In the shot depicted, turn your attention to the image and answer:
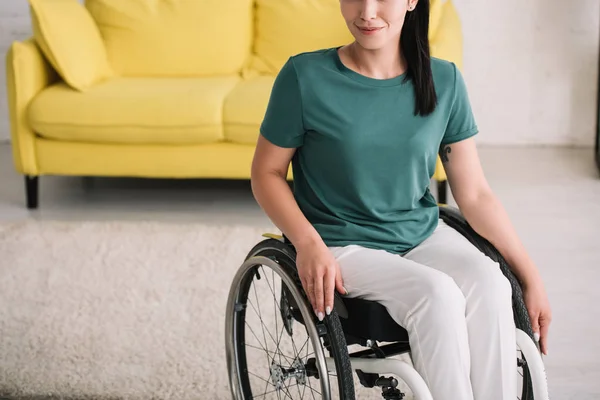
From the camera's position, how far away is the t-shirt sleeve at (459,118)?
156cm

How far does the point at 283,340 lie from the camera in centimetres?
228

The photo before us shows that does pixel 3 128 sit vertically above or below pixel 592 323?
below

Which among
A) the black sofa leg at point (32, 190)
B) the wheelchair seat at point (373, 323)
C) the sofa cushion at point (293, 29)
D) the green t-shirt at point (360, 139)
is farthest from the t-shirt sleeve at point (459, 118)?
the black sofa leg at point (32, 190)

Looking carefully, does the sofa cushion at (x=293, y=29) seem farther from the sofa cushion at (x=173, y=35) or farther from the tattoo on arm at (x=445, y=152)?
the tattoo on arm at (x=445, y=152)

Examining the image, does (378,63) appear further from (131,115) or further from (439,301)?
(131,115)

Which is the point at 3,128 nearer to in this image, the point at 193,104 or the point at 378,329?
the point at 193,104

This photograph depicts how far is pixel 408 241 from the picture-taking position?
154 cm

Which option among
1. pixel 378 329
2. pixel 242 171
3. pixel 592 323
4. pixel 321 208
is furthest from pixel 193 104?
pixel 378 329

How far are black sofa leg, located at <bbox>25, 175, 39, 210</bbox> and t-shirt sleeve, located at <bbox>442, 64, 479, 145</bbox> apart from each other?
2290 millimetres

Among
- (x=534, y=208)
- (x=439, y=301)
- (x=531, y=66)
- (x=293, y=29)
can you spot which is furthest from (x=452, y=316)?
(x=531, y=66)

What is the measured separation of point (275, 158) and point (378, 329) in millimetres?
356

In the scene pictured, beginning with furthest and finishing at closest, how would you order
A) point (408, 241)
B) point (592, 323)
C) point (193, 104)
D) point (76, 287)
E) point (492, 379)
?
1. point (193, 104)
2. point (76, 287)
3. point (592, 323)
4. point (408, 241)
5. point (492, 379)

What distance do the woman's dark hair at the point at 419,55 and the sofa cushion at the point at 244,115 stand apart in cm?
167

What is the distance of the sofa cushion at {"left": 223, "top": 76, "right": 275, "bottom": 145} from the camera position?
3.25m
